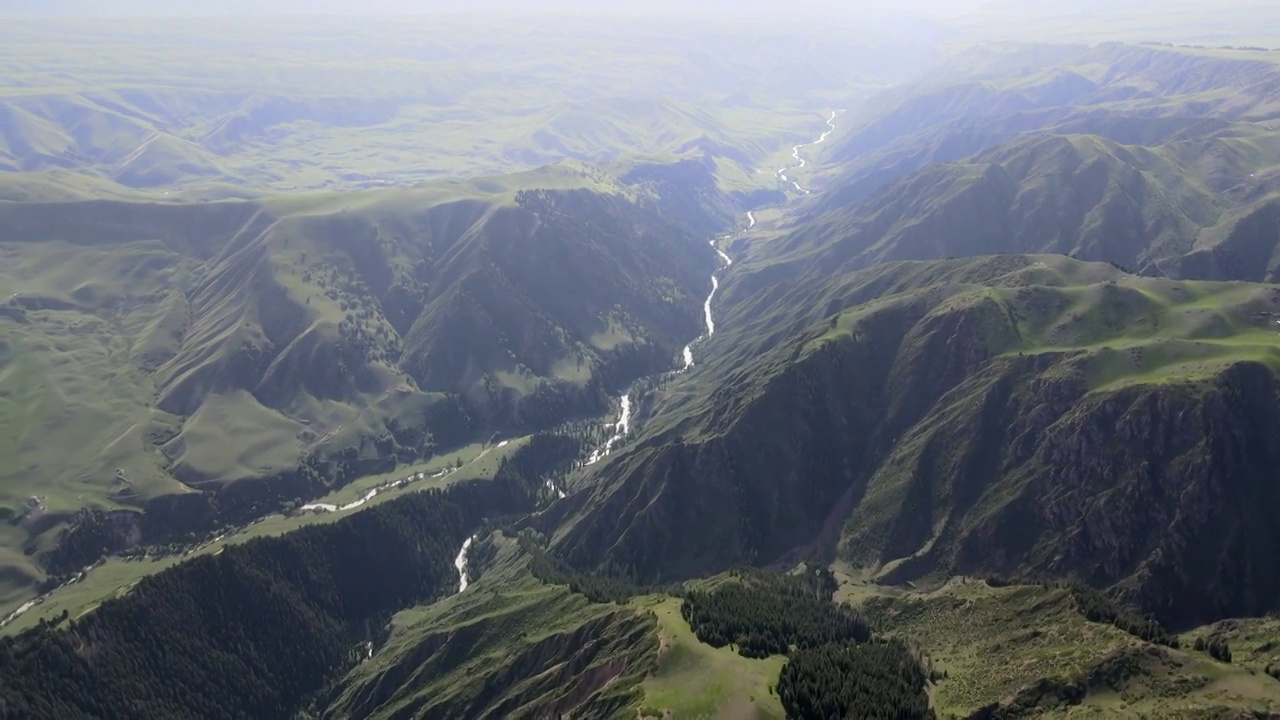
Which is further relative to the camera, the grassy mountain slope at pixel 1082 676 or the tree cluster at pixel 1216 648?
the tree cluster at pixel 1216 648

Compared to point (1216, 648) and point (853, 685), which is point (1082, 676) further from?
point (853, 685)

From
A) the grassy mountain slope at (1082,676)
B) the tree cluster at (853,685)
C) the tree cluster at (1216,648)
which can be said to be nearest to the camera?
the grassy mountain slope at (1082,676)

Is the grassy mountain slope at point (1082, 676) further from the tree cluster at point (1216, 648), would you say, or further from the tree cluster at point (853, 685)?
the tree cluster at point (853, 685)

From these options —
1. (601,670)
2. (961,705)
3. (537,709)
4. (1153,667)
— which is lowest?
(537,709)

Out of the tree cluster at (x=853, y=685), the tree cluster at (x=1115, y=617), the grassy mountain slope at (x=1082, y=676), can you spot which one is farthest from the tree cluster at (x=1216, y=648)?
the tree cluster at (x=853, y=685)

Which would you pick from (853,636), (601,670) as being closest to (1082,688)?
(853,636)

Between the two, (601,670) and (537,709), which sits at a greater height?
(601,670)

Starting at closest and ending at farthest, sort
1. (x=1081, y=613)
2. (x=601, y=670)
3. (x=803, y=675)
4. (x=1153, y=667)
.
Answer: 1. (x=1153, y=667)
2. (x=803, y=675)
3. (x=1081, y=613)
4. (x=601, y=670)

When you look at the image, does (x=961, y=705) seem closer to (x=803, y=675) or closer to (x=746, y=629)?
(x=803, y=675)
